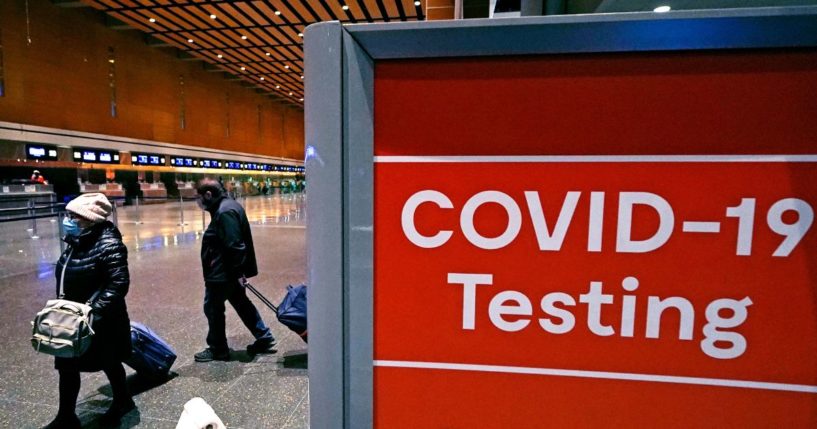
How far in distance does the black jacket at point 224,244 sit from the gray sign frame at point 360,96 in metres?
3.21

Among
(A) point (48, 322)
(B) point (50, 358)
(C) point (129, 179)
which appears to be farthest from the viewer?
(C) point (129, 179)

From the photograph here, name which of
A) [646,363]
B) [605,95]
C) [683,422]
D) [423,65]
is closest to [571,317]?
[646,363]

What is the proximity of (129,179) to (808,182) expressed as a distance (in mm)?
23296

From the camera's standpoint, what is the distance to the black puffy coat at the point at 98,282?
2.73m

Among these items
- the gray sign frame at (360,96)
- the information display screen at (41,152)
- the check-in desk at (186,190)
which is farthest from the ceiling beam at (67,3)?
the gray sign frame at (360,96)

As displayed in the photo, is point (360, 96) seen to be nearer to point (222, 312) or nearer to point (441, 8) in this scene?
point (222, 312)

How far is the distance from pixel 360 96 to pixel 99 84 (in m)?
21.2

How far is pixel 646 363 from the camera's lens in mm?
798

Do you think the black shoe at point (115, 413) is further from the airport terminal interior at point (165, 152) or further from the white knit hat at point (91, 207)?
the white knit hat at point (91, 207)

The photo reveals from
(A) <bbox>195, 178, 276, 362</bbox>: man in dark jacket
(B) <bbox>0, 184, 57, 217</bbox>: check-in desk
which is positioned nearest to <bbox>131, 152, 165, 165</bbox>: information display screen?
(B) <bbox>0, 184, 57, 217</bbox>: check-in desk

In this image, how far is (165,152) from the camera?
2055 cm

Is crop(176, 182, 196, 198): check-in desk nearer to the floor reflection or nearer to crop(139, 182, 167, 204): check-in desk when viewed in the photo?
crop(139, 182, 167, 204): check-in desk

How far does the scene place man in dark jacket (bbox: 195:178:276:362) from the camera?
3727 mm

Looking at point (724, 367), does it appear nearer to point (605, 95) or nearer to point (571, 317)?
point (571, 317)
